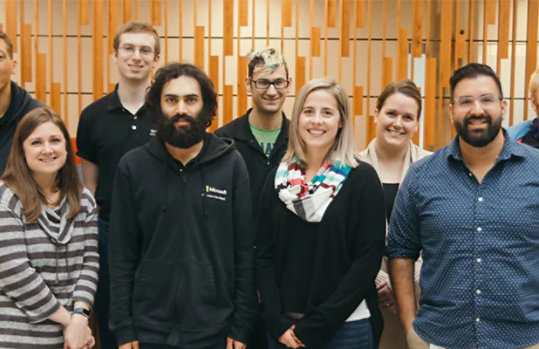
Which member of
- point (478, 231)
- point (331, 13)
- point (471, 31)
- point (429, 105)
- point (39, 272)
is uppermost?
point (331, 13)

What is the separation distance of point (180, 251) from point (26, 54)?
290cm

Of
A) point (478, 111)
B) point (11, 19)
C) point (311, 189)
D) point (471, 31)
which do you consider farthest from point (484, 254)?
point (11, 19)

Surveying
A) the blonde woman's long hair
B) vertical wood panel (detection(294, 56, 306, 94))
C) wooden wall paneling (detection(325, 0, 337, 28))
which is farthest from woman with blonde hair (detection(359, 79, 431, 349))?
wooden wall paneling (detection(325, 0, 337, 28))

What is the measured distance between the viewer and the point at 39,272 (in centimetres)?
219

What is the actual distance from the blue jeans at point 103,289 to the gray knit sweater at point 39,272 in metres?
0.28

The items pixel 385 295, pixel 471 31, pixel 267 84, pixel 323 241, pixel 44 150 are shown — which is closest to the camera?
pixel 323 241

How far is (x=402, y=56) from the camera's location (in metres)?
4.39

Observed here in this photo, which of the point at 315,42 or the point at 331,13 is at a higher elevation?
the point at 331,13

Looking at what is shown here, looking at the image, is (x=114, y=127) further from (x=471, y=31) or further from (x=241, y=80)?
(x=471, y=31)

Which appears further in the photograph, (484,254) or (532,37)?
(532,37)

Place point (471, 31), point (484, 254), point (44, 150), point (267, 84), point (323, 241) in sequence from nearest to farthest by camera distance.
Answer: point (484, 254)
point (323, 241)
point (44, 150)
point (267, 84)
point (471, 31)

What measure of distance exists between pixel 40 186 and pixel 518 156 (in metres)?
1.73

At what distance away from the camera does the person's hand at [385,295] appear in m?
2.47

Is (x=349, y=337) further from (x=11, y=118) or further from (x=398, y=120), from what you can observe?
(x=11, y=118)
